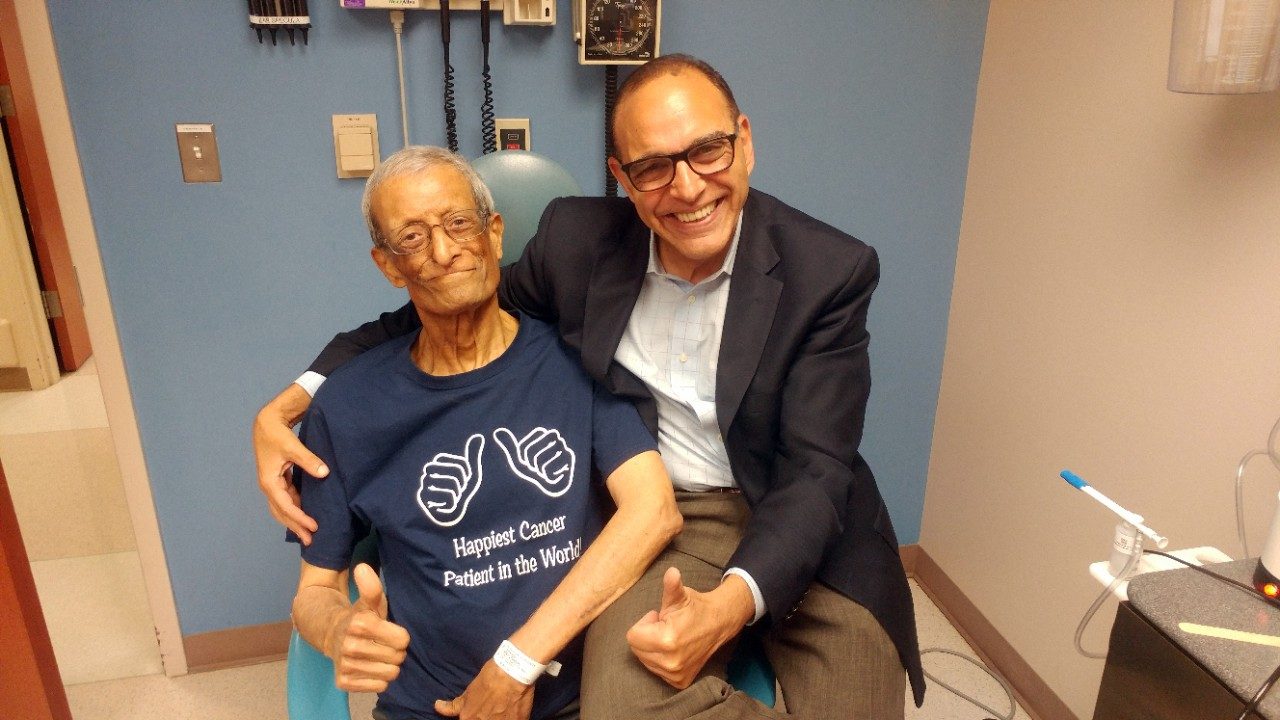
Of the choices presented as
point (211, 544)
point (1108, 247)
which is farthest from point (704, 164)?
point (211, 544)

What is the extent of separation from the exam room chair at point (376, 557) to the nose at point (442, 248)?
220 mm

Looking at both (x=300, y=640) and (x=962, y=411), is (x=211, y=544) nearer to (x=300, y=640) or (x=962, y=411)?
(x=300, y=640)

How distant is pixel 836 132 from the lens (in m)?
2.01

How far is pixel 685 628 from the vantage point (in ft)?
3.58

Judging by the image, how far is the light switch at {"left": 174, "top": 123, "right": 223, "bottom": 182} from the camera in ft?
5.63

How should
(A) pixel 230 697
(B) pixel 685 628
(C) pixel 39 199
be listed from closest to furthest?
(B) pixel 685 628 < (A) pixel 230 697 < (C) pixel 39 199

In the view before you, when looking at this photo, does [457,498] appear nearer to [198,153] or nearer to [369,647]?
[369,647]

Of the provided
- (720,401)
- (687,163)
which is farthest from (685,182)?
(720,401)

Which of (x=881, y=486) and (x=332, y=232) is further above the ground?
(x=332, y=232)

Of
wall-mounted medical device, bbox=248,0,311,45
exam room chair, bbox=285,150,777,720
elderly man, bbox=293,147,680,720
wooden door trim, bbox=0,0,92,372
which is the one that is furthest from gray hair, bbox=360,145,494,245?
wooden door trim, bbox=0,0,92,372

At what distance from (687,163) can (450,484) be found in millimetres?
637

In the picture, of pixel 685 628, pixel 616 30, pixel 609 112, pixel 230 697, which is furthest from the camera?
pixel 230 697

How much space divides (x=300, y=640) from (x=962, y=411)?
5.72 feet

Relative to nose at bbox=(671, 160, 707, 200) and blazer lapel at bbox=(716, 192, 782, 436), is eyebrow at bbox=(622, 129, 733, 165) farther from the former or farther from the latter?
blazer lapel at bbox=(716, 192, 782, 436)
